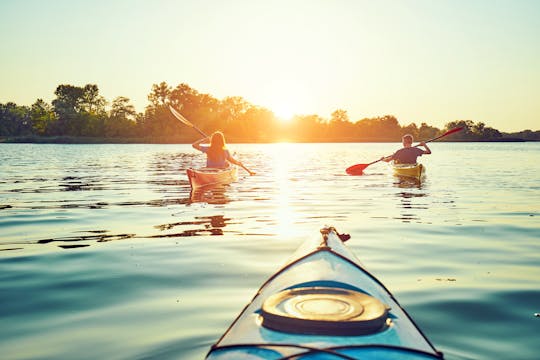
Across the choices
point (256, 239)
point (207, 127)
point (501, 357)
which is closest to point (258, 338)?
point (501, 357)

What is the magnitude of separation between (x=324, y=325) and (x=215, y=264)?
3669 mm

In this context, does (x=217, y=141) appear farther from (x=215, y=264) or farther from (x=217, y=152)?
(x=215, y=264)

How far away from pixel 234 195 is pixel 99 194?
370 centimetres

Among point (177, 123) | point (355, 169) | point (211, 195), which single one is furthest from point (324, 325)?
point (177, 123)

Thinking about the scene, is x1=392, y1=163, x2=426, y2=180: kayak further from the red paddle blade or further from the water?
the water

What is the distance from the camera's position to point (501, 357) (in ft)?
10.8

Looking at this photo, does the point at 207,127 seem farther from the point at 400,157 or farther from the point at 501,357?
the point at 501,357

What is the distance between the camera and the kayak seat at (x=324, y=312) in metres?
2.33

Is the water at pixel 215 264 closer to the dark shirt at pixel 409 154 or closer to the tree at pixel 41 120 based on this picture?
the dark shirt at pixel 409 154

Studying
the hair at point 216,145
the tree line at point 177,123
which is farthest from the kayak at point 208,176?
the tree line at point 177,123

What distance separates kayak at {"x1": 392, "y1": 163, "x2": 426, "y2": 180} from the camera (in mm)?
15625

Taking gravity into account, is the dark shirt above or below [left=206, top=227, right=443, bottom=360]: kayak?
above

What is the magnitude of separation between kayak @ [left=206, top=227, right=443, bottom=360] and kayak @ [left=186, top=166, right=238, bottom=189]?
1020 cm

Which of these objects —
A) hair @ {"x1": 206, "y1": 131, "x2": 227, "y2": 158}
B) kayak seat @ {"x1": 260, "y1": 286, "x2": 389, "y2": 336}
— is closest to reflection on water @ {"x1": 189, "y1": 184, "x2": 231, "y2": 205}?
hair @ {"x1": 206, "y1": 131, "x2": 227, "y2": 158}
